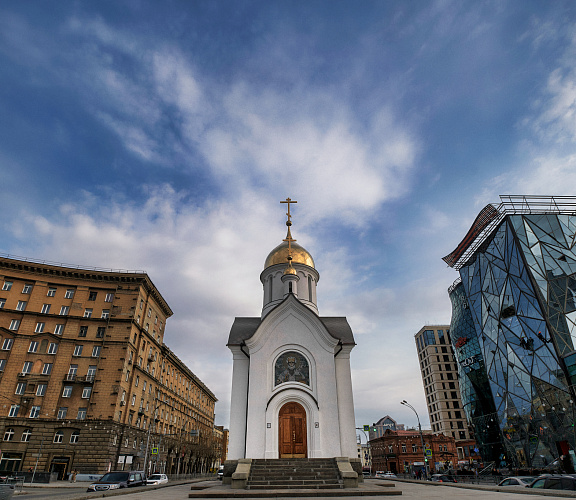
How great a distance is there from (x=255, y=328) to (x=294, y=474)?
1005 centimetres

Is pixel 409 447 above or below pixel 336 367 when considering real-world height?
below

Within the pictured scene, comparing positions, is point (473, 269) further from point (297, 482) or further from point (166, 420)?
point (166, 420)

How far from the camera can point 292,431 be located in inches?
834

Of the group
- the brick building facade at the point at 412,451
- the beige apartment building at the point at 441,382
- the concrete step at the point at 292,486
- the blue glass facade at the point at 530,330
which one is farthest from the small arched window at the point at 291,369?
the beige apartment building at the point at 441,382

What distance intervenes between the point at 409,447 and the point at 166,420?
41750mm

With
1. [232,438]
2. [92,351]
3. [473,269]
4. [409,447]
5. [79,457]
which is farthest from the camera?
[409,447]

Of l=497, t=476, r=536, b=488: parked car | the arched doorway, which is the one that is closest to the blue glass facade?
l=497, t=476, r=536, b=488: parked car

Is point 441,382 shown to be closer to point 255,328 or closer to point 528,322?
point 528,322

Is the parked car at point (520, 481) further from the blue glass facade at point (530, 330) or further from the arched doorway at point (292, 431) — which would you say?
the blue glass facade at point (530, 330)

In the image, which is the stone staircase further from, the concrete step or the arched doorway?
the arched doorway

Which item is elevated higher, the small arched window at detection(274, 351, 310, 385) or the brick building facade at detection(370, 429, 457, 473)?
the small arched window at detection(274, 351, 310, 385)

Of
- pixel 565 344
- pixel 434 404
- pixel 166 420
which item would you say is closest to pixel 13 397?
pixel 166 420

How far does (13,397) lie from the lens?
31.5 metres

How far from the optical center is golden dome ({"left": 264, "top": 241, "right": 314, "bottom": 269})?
30.9m
